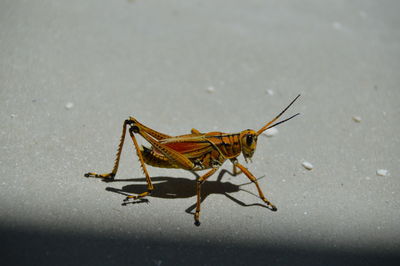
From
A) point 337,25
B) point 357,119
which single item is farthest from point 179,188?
point 337,25

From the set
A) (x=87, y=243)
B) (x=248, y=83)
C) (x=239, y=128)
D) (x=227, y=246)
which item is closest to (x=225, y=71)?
(x=248, y=83)

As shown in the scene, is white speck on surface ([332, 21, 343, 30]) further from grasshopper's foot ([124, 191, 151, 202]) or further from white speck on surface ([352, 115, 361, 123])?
grasshopper's foot ([124, 191, 151, 202])

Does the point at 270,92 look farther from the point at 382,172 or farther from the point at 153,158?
the point at 153,158

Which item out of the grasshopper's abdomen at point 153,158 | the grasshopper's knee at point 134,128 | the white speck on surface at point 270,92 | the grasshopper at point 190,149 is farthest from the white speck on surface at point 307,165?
the grasshopper's knee at point 134,128

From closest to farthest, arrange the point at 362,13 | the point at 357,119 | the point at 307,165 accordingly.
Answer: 1. the point at 307,165
2. the point at 357,119
3. the point at 362,13

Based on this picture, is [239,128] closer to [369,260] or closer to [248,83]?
[248,83]

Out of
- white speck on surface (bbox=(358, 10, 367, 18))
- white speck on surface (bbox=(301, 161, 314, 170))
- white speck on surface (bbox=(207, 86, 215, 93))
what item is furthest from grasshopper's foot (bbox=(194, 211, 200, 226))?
white speck on surface (bbox=(358, 10, 367, 18))

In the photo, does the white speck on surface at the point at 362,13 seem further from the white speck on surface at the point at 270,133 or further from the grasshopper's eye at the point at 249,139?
the grasshopper's eye at the point at 249,139
